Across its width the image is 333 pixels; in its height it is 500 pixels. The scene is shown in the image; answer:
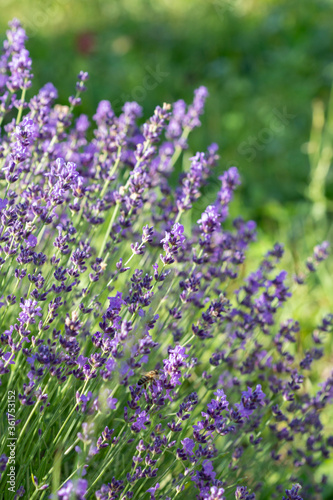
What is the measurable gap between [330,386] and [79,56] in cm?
522

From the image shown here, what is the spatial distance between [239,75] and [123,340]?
219 inches

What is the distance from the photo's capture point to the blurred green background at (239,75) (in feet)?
16.9

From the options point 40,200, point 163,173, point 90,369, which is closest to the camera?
point 90,369

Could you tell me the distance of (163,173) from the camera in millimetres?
3051

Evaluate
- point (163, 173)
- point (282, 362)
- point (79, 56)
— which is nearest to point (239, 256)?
point (282, 362)

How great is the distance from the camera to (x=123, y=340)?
163 cm

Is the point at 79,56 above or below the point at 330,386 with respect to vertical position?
above

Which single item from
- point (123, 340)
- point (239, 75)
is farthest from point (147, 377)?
point (239, 75)

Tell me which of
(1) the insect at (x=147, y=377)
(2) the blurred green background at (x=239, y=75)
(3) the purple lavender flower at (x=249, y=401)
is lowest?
(3) the purple lavender flower at (x=249, y=401)

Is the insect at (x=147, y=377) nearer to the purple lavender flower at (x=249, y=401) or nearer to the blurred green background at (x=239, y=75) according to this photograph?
the purple lavender flower at (x=249, y=401)

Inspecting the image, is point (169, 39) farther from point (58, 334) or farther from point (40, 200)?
point (58, 334)

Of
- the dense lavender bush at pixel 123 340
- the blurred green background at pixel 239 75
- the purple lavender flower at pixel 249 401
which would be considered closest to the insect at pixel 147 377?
the dense lavender bush at pixel 123 340

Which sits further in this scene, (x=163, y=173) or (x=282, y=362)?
(x=163, y=173)

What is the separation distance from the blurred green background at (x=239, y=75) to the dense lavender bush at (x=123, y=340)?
1655 millimetres
